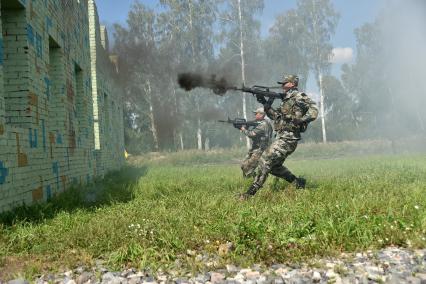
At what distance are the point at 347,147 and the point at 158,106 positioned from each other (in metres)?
13.9

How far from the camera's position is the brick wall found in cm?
513

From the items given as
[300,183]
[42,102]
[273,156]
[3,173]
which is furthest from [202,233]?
[42,102]

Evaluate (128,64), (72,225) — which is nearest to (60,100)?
(72,225)

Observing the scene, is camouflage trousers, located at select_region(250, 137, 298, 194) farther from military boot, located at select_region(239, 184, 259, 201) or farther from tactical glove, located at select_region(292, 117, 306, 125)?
tactical glove, located at select_region(292, 117, 306, 125)

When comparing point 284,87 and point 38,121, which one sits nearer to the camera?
point 38,121

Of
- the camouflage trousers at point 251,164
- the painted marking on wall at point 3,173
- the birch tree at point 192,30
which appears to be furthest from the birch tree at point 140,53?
the painted marking on wall at point 3,173

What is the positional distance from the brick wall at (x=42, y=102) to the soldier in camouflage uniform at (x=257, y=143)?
3.51 meters

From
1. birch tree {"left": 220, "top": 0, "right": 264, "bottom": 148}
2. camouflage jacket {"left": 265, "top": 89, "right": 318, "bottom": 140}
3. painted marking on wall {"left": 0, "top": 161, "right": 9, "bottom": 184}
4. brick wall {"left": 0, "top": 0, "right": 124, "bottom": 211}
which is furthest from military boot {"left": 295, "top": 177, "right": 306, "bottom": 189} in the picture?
birch tree {"left": 220, "top": 0, "right": 264, "bottom": 148}

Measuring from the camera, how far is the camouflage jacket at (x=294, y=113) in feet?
21.4

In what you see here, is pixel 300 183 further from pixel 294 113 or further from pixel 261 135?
pixel 261 135

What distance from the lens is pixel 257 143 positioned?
9.77 m

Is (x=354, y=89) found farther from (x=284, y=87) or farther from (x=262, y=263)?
(x=262, y=263)

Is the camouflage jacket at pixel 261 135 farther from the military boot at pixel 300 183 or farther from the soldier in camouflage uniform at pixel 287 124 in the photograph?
the soldier in camouflage uniform at pixel 287 124

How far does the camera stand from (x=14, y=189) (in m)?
4.97
